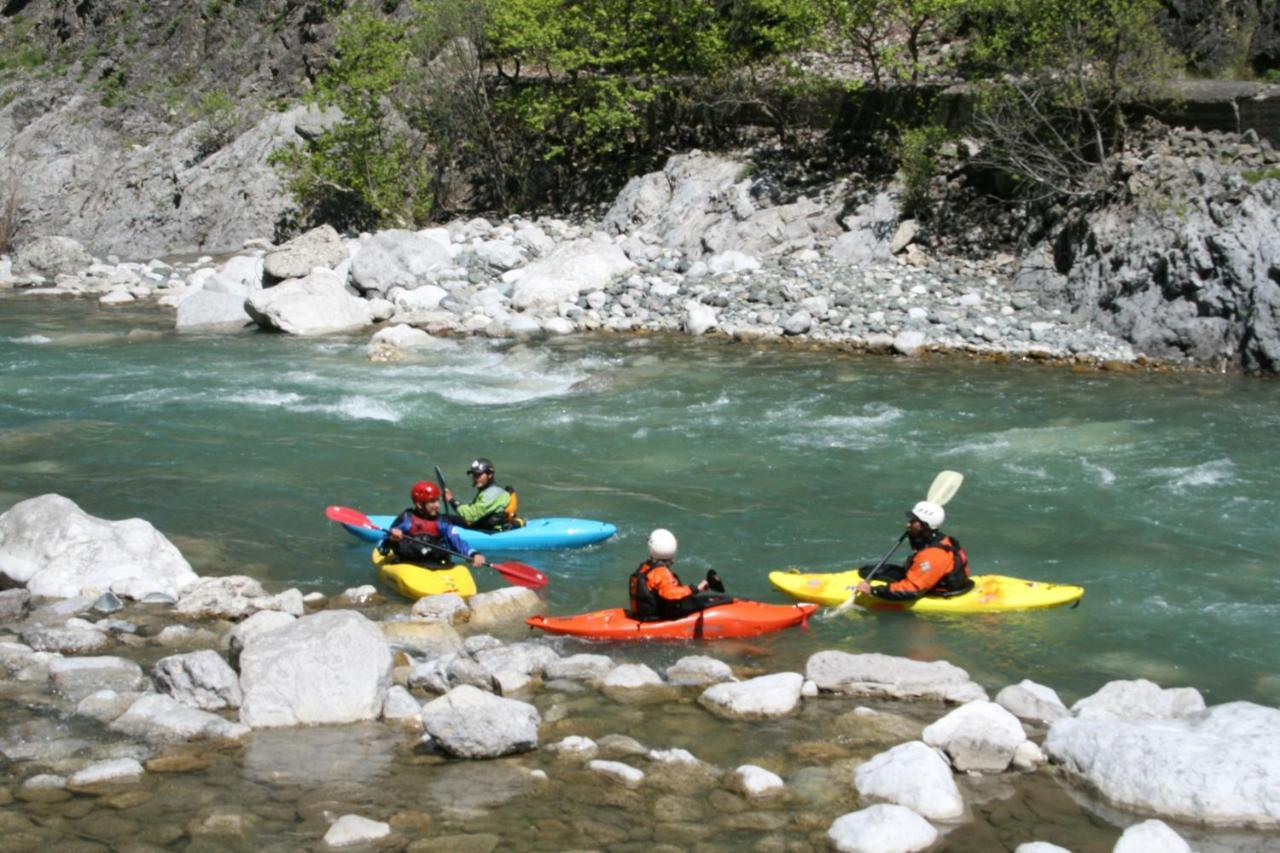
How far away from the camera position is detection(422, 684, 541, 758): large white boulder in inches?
213

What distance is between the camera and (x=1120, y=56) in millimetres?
15805

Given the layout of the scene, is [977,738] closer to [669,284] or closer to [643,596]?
[643,596]

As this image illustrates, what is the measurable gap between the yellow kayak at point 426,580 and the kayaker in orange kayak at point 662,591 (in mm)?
1246

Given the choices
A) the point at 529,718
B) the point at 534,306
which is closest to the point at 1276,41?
the point at 534,306

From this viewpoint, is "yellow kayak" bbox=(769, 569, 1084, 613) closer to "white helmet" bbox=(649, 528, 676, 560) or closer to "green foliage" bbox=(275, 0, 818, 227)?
"white helmet" bbox=(649, 528, 676, 560)

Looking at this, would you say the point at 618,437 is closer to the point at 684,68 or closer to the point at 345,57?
the point at 684,68

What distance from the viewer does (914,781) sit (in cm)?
508

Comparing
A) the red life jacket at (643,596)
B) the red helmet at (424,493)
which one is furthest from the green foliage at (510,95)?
the red life jacket at (643,596)

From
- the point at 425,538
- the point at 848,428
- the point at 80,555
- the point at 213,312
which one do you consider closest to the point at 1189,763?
the point at 425,538

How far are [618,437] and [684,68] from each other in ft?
39.8

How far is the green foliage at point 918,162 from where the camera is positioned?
702 inches

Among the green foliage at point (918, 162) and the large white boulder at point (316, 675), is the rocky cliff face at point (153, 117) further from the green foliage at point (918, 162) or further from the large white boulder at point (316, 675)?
the large white boulder at point (316, 675)

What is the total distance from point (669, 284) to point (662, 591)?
10734mm

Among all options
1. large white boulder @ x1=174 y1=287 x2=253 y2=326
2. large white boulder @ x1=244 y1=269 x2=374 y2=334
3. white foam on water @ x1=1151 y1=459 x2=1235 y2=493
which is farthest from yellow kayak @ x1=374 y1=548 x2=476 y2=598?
large white boulder @ x1=174 y1=287 x2=253 y2=326
